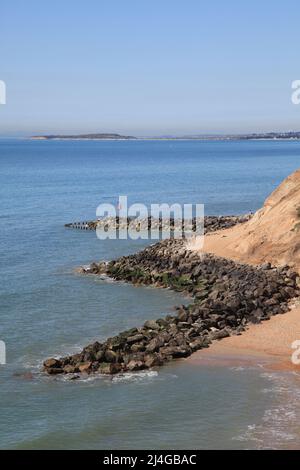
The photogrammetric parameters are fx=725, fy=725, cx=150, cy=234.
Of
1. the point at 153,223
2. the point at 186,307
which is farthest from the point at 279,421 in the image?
the point at 153,223

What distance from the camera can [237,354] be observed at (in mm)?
25688

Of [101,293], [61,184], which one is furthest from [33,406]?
[61,184]

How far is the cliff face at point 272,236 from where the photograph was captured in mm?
37156

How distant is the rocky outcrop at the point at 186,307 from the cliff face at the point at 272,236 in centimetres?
110

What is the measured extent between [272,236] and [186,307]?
8.39 metres

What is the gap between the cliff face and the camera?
122ft

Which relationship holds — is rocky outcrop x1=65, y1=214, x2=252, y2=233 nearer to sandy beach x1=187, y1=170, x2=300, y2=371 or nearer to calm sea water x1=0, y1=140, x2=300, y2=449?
calm sea water x1=0, y1=140, x2=300, y2=449

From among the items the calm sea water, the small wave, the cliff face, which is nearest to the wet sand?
the calm sea water

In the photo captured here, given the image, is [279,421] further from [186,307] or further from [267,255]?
[267,255]

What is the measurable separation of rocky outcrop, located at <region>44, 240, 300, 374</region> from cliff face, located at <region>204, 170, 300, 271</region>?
1.10m

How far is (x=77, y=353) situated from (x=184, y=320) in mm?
5037

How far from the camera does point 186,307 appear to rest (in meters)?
32.2
